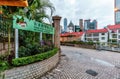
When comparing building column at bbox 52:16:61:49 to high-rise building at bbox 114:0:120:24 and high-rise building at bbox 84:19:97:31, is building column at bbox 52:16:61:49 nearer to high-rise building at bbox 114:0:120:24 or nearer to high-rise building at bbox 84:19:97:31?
high-rise building at bbox 84:19:97:31

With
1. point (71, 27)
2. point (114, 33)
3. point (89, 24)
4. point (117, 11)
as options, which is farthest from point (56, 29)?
point (117, 11)

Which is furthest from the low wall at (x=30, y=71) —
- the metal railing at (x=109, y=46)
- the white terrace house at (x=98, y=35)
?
the white terrace house at (x=98, y=35)

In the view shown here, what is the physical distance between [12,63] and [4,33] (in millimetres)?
1144

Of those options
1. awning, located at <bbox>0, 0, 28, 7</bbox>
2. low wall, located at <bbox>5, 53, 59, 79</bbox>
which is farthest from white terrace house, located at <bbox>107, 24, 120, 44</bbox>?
awning, located at <bbox>0, 0, 28, 7</bbox>

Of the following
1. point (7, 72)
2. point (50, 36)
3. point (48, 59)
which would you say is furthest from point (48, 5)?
point (7, 72)

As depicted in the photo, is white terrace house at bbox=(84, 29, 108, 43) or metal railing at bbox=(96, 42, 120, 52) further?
white terrace house at bbox=(84, 29, 108, 43)

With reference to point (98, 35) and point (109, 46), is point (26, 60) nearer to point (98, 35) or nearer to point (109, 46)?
point (109, 46)

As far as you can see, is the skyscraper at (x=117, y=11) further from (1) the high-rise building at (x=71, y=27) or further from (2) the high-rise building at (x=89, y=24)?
(1) the high-rise building at (x=71, y=27)

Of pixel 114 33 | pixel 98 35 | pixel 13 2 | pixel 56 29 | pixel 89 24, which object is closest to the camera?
pixel 13 2

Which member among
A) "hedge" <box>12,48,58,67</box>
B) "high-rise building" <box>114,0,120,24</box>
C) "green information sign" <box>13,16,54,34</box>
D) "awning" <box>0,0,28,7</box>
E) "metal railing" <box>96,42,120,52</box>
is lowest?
"metal railing" <box>96,42,120,52</box>

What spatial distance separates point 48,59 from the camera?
5477mm

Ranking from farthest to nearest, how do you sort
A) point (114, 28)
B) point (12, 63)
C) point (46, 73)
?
point (114, 28), point (46, 73), point (12, 63)

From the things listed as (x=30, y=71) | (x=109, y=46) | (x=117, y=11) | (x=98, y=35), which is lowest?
(x=109, y=46)

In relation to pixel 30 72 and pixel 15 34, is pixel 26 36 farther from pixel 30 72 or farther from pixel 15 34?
pixel 30 72
